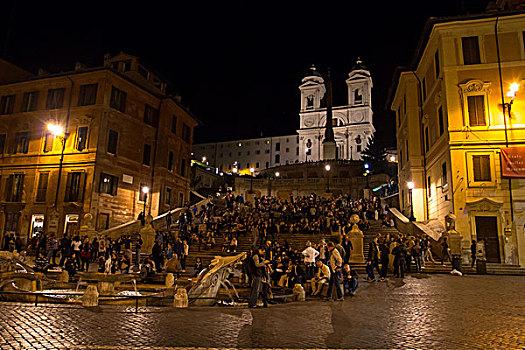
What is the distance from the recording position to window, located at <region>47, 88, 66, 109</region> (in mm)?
32047

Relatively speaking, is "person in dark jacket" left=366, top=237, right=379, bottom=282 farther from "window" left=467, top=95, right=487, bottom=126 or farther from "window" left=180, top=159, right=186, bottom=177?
"window" left=180, top=159, right=186, bottom=177

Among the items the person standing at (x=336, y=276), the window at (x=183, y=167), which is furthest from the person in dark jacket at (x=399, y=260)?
the window at (x=183, y=167)

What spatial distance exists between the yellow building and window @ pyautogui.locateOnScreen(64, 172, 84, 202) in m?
25.2

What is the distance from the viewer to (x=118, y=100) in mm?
31766

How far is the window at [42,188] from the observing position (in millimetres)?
30156

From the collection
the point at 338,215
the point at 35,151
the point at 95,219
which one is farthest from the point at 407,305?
the point at 35,151

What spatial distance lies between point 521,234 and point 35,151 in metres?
34.6

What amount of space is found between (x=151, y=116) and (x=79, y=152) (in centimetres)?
761

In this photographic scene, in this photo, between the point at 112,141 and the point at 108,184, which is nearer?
the point at 108,184

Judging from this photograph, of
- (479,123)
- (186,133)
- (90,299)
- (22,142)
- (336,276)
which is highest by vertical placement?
(186,133)

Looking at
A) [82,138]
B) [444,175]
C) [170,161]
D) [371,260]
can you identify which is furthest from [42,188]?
[444,175]

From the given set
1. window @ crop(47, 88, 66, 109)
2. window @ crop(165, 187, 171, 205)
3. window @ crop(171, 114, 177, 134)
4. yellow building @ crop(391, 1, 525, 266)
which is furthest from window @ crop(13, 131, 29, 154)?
yellow building @ crop(391, 1, 525, 266)

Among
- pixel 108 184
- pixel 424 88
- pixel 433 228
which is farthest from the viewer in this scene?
pixel 108 184

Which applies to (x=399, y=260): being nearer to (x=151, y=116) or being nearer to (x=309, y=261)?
(x=309, y=261)
